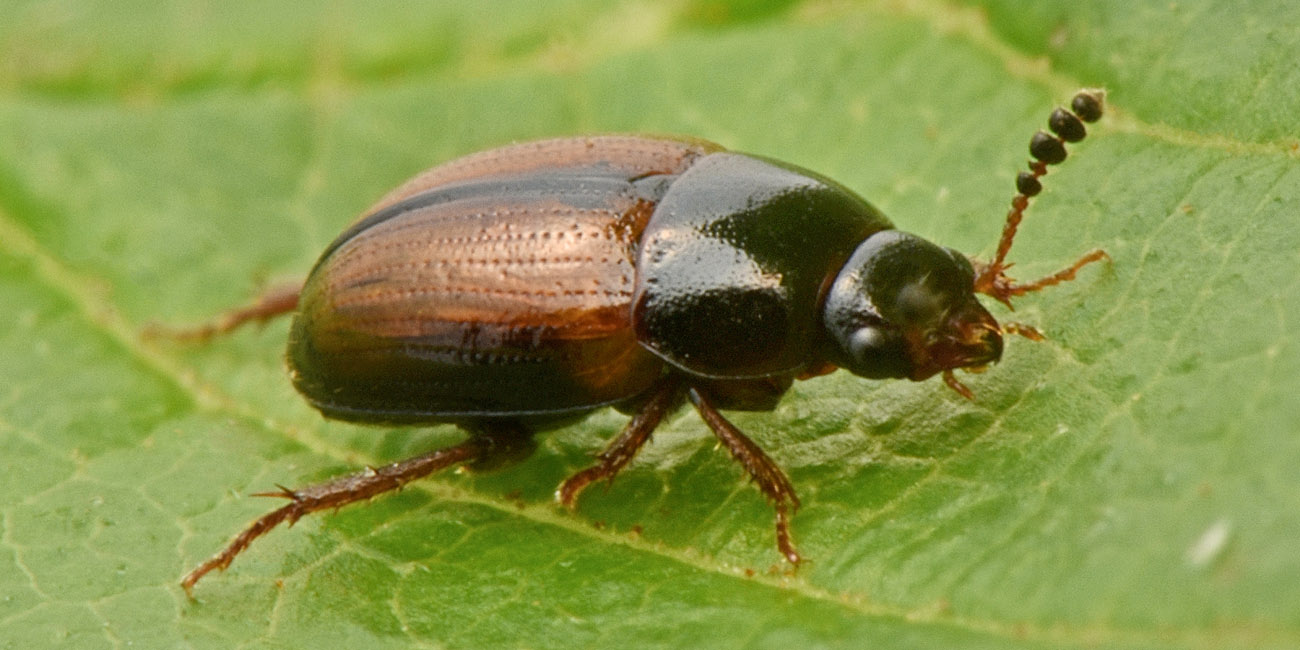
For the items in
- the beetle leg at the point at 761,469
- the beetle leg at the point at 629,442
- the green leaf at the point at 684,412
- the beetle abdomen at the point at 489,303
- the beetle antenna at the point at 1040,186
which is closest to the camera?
the green leaf at the point at 684,412

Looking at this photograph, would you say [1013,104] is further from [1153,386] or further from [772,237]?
[1153,386]

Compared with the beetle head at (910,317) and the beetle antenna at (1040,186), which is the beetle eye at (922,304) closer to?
the beetle head at (910,317)

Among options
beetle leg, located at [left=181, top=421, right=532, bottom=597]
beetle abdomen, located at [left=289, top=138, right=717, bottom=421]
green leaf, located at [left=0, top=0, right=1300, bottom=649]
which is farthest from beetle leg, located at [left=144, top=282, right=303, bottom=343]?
beetle leg, located at [left=181, top=421, right=532, bottom=597]

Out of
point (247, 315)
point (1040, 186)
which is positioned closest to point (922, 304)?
point (1040, 186)

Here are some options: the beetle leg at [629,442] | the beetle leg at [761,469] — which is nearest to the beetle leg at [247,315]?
the beetle leg at [629,442]

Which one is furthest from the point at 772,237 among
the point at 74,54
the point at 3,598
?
the point at 74,54

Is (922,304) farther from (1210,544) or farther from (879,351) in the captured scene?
(1210,544)

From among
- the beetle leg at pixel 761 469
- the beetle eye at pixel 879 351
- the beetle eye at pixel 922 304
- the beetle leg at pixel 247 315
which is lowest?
the beetle leg at pixel 247 315

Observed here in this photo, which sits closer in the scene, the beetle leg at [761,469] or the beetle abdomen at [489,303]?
the beetle leg at [761,469]
